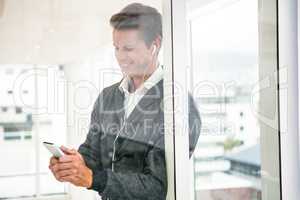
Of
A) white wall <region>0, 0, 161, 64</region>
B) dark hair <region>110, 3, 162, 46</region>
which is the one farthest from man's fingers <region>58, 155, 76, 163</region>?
dark hair <region>110, 3, 162, 46</region>

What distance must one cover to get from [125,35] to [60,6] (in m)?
0.37

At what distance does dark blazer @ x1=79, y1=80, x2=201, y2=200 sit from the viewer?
6.36ft

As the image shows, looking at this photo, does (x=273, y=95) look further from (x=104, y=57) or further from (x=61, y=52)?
(x=61, y=52)

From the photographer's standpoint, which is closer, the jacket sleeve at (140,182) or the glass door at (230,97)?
the jacket sleeve at (140,182)

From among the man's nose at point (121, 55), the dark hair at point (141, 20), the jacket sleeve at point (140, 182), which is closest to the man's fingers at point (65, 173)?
the jacket sleeve at point (140, 182)

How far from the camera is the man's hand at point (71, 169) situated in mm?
1858

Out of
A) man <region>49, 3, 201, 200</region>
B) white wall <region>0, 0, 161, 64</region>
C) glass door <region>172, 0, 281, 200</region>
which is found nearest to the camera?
white wall <region>0, 0, 161, 64</region>

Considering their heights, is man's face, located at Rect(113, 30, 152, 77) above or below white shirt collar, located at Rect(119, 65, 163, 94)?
above

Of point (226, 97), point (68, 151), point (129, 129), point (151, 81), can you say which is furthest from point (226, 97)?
point (68, 151)

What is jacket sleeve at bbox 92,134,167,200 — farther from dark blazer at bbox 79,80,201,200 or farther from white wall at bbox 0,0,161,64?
white wall at bbox 0,0,161,64

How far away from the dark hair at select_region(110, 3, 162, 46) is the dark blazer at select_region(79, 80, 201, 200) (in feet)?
0.95

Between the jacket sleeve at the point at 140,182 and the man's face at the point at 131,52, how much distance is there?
0.43 metres

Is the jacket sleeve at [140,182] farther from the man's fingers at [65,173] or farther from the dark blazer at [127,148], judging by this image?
the man's fingers at [65,173]

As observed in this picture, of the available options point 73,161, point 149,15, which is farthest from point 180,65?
point 73,161
